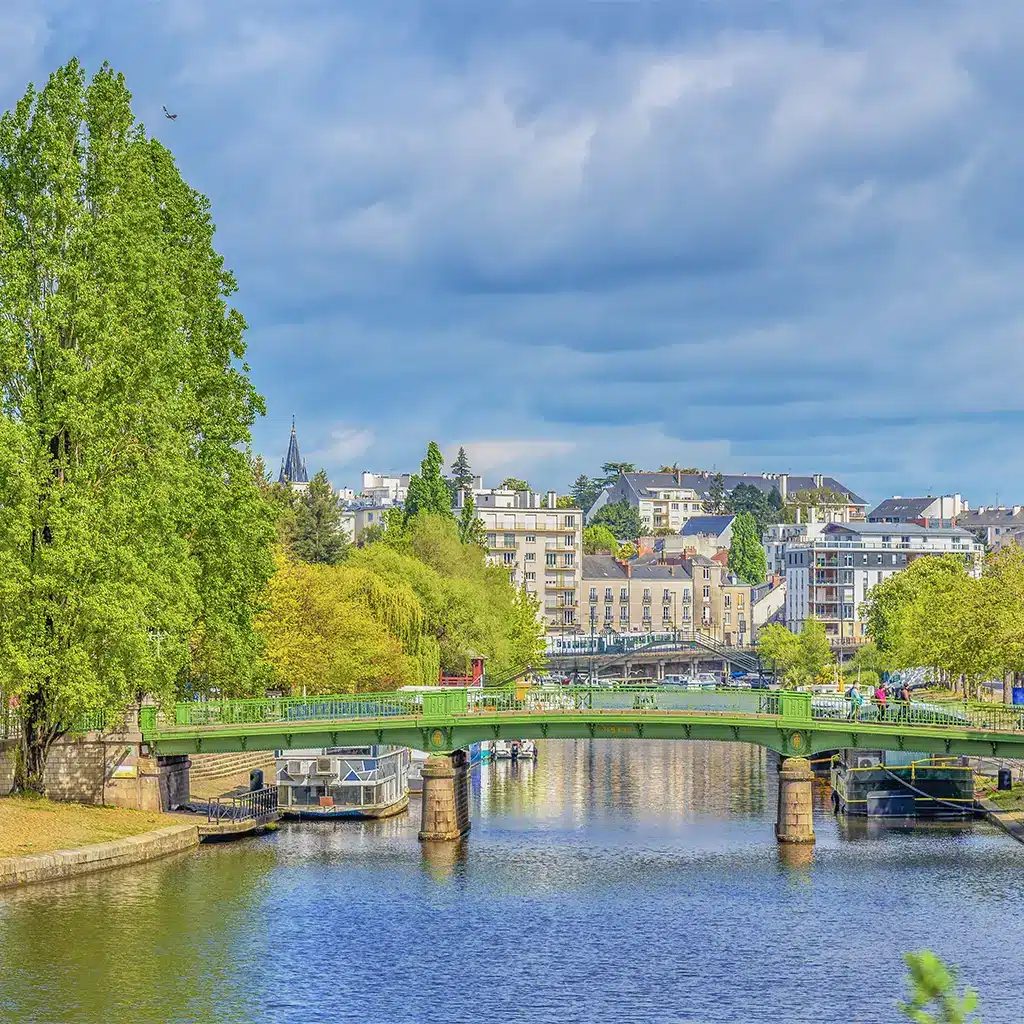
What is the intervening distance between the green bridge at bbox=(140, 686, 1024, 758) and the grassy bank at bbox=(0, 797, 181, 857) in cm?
425

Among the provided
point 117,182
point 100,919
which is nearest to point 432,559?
point 117,182

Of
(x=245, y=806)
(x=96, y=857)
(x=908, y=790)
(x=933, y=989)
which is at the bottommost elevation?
(x=96, y=857)

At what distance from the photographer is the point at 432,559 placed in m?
143

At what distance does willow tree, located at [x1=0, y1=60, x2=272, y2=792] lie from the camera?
66062 mm

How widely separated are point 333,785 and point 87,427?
24.1m

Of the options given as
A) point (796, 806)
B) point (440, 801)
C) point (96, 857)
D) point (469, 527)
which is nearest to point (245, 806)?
point (440, 801)

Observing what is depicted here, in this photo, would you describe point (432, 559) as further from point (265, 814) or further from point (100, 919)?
point (100, 919)

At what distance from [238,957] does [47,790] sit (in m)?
22.9

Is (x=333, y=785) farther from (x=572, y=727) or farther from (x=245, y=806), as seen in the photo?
(x=572, y=727)

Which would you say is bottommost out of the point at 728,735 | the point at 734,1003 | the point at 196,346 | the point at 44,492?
the point at 734,1003

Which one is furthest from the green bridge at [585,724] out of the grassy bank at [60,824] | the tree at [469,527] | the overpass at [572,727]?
the tree at [469,527]

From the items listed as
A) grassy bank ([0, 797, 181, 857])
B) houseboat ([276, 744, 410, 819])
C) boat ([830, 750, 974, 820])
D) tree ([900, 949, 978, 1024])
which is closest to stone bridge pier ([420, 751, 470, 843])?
houseboat ([276, 744, 410, 819])

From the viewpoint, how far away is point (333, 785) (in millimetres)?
83688

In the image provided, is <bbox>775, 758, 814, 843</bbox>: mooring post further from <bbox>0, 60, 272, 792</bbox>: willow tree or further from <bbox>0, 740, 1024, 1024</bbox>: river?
<bbox>0, 60, 272, 792</bbox>: willow tree
